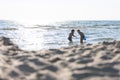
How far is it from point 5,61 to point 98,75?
9.53ft

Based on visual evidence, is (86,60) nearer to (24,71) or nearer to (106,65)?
(106,65)

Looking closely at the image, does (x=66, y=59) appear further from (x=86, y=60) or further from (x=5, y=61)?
(x=5, y=61)

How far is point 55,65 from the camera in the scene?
7.30 meters

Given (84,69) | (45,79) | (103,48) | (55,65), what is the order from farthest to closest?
1. (103,48)
2. (55,65)
3. (84,69)
4. (45,79)

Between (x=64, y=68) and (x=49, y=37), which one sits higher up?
(x=64, y=68)

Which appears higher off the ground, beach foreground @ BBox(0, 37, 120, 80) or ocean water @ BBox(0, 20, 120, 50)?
beach foreground @ BBox(0, 37, 120, 80)

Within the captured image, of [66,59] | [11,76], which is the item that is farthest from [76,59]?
[11,76]

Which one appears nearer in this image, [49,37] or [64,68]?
[64,68]

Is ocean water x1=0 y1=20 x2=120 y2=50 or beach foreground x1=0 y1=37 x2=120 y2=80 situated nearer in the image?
beach foreground x1=0 y1=37 x2=120 y2=80

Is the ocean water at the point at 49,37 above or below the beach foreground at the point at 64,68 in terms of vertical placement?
below

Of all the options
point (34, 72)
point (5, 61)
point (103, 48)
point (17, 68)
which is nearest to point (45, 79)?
point (34, 72)

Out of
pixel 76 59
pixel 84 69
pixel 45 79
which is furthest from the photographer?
pixel 76 59

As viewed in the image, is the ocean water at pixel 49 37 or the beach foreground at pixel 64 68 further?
the ocean water at pixel 49 37

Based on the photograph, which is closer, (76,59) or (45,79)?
(45,79)
